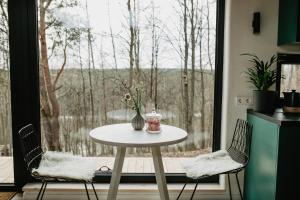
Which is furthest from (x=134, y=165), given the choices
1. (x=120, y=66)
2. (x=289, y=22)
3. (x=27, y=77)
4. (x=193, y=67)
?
(x=289, y=22)

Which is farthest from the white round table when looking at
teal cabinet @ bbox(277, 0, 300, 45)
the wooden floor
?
teal cabinet @ bbox(277, 0, 300, 45)

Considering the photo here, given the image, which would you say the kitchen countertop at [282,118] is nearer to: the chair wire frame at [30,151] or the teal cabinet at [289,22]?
the teal cabinet at [289,22]

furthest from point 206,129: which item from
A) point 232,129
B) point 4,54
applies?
point 4,54

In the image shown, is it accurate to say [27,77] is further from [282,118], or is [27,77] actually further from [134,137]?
[282,118]

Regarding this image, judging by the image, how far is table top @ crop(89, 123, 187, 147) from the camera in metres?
1.97

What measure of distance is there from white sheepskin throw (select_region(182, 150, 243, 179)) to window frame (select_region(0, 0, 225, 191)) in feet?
1.50

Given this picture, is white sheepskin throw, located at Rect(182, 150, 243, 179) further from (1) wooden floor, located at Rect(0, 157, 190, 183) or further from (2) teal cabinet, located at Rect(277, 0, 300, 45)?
(2) teal cabinet, located at Rect(277, 0, 300, 45)

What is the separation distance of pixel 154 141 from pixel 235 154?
87cm

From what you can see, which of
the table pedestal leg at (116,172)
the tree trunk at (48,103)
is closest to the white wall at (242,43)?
the table pedestal leg at (116,172)

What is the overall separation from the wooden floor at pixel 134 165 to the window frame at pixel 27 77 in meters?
0.06

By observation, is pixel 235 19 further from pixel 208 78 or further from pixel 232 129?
pixel 232 129

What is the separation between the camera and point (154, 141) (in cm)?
201

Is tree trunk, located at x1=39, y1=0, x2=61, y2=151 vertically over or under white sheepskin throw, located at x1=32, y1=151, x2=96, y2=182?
over

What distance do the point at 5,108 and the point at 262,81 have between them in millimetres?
2424
